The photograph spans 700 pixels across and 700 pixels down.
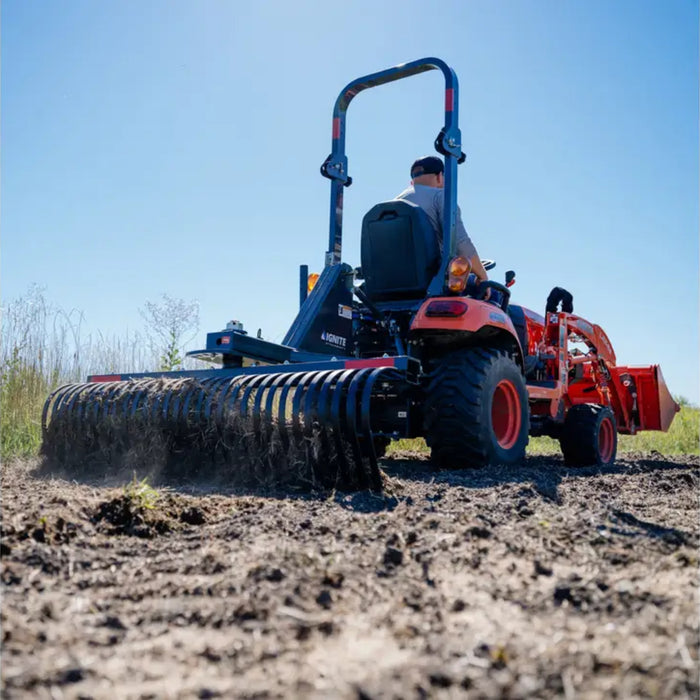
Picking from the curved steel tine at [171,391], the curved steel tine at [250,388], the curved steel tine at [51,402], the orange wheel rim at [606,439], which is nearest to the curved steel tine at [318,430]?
the curved steel tine at [250,388]

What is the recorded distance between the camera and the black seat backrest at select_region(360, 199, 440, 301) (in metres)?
5.19

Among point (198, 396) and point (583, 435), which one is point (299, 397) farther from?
point (583, 435)

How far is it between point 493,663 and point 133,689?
644mm

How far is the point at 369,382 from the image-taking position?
372 cm

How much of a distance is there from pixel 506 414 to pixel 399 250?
1431 millimetres

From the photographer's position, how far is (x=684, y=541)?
7.36 ft

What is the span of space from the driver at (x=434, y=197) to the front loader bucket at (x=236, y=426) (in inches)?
54.0

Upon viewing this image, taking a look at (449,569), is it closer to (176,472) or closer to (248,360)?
(176,472)

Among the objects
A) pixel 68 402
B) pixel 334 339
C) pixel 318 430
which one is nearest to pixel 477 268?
pixel 334 339

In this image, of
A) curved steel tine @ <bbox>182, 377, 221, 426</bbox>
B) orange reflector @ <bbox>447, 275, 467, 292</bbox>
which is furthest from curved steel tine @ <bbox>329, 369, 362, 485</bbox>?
orange reflector @ <bbox>447, 275, 467, 292</bbox>

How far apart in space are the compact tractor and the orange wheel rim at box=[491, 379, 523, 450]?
0.01 metres

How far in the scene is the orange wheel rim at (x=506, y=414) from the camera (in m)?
4.98

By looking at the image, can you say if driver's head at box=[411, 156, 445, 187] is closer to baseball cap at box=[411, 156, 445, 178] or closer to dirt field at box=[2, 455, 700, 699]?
baseball cap at box=[411, 156, 445, 178]

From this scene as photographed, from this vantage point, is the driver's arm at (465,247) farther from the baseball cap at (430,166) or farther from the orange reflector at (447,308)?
the orange reflector at (447,308)
